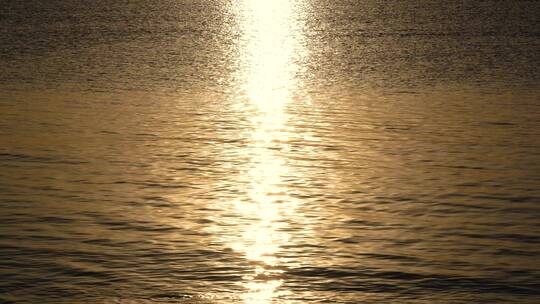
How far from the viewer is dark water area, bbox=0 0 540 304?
209 inches

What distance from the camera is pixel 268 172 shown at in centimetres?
753

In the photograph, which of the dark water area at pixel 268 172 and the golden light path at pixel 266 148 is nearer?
the dark water area at pixel 268 172

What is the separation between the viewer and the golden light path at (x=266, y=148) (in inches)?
217

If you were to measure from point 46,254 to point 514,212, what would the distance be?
2.53 meters

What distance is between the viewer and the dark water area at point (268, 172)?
5.30 metres

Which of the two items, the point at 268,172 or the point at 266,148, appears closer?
the point at 268,172

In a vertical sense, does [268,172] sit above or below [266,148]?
below

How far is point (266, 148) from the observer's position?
828 centimetres

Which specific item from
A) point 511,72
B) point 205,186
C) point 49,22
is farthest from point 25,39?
point 205,186

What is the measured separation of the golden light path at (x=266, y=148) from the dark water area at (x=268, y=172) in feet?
0.07

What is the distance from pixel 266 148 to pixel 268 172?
769 millimetres

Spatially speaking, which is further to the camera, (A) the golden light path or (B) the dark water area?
(A) the golden light path

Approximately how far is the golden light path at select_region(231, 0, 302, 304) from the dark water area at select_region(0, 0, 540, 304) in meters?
0.02

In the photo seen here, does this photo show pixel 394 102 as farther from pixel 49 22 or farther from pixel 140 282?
pixel 49 22
